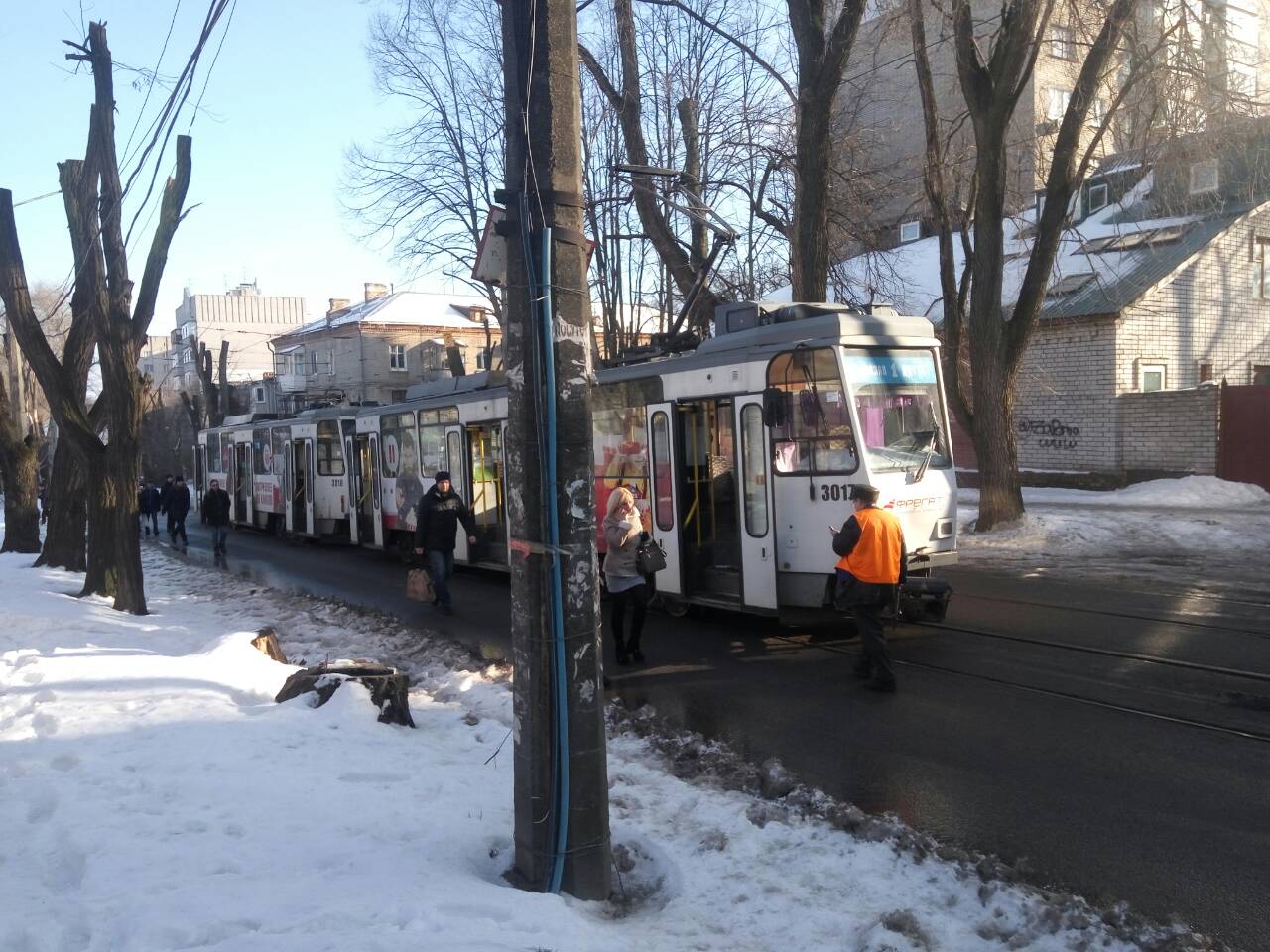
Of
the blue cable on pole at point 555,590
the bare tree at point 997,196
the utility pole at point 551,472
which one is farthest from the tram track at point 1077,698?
the bare tree at point 997,196

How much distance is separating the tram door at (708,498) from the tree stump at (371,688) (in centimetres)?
428

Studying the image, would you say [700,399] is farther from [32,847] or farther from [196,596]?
[196,596]

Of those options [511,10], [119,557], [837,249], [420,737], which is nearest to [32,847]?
[420,737]

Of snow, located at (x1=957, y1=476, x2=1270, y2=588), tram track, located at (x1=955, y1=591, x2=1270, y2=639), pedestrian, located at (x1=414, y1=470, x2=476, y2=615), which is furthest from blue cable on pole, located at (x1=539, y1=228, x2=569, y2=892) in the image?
snow, located at (x1=957, y1=476, x2=1270, y2=588)

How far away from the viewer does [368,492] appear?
2020 cm

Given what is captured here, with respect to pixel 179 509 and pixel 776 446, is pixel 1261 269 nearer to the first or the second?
pixel 776 446

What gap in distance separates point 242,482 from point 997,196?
68.2 feet

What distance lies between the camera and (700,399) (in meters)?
10.9

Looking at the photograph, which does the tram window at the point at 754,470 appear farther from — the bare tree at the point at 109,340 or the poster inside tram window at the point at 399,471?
the poster inside tram window at the point at 399,471

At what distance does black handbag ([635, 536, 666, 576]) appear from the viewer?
29.9ft

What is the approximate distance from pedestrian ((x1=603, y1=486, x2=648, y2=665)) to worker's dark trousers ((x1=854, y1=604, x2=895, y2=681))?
213cm

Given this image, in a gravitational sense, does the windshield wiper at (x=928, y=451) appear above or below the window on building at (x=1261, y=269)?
below

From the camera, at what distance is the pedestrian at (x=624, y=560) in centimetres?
918

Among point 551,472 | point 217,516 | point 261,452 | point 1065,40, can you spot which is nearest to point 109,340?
point 217,516
